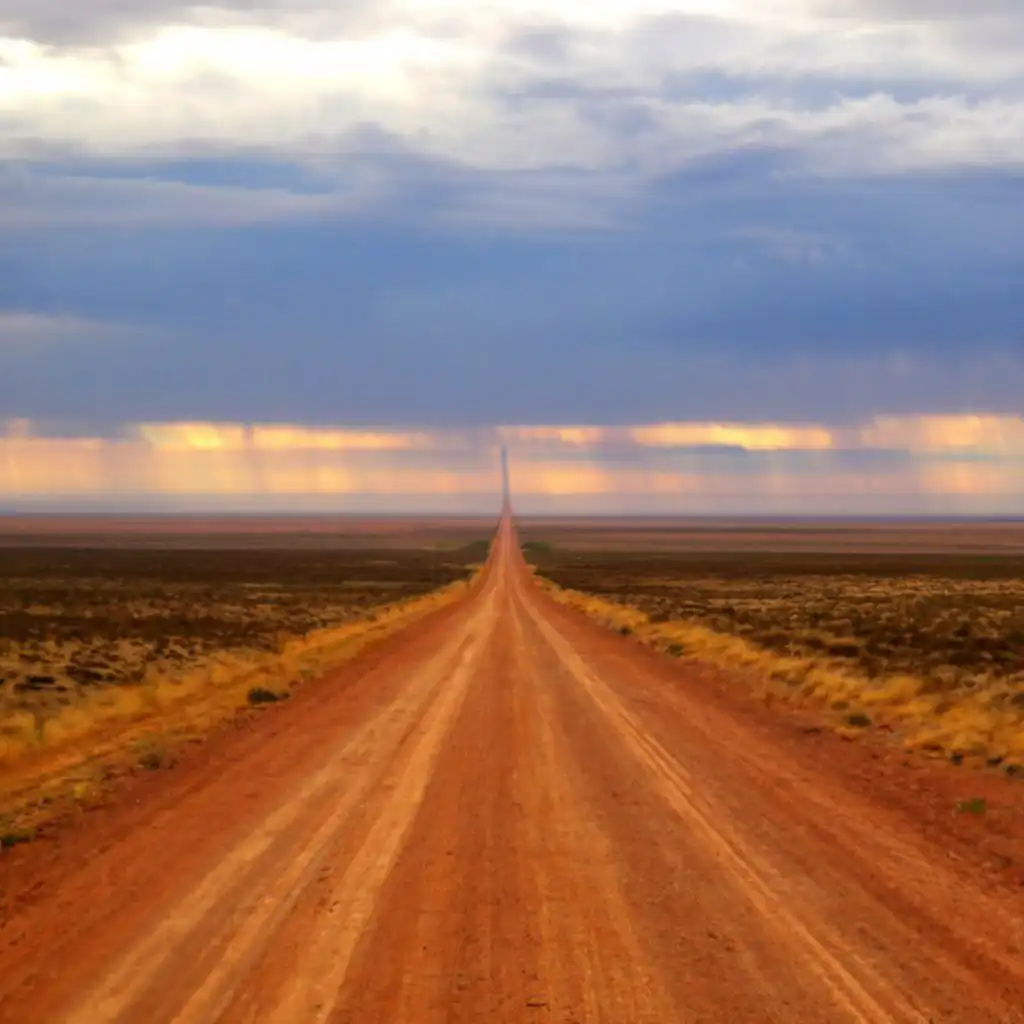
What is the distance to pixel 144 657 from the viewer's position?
105 ft

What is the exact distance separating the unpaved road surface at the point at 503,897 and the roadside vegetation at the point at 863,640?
3833 millimetres

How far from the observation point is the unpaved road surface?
6738 mm

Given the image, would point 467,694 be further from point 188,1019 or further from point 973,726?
point 188,1019

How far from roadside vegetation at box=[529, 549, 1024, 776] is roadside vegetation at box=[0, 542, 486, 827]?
8750 millimetres

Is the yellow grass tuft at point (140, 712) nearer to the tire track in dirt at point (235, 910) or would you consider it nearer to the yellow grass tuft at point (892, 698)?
the tire track in dirt at point (235, 910)

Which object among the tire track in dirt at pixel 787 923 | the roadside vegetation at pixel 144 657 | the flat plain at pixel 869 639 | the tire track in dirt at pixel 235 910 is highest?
the tire track in dirt at pixel 235 910

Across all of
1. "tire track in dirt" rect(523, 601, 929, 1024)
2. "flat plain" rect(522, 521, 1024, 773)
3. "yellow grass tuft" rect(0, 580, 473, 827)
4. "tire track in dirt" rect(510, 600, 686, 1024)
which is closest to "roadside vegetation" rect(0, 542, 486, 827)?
"yellow grass tuft" rect(0, 580, 473, 827)

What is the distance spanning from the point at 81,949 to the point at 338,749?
7.98 m

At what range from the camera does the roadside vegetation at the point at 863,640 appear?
61.8ft

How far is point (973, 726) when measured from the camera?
1784cm

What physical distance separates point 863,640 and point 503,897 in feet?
101

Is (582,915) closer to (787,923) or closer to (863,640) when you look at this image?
(787,923)

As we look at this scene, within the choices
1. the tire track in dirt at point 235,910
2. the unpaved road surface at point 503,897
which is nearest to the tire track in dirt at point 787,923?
the unpaved road surface at point 503,897

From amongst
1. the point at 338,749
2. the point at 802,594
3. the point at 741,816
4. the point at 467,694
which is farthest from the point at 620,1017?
the point at 802,594
